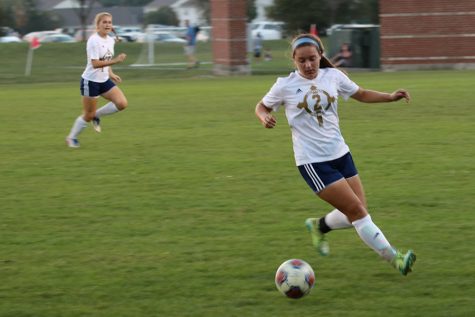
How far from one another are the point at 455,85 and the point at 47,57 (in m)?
27.4

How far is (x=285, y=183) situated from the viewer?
10617 millimetres

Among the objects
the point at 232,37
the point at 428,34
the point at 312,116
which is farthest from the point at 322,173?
the point at 232,37

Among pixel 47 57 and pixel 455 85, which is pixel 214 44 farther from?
pixel 455 85

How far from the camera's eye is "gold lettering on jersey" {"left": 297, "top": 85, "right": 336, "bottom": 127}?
661cm

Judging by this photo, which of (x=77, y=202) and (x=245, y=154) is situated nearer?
(x=77, y=202)

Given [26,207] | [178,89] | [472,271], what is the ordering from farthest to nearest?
1. [178,89]
2. [26,207]
3. [472,271]

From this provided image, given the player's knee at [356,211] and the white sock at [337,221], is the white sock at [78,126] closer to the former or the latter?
the white sock at [337,221]

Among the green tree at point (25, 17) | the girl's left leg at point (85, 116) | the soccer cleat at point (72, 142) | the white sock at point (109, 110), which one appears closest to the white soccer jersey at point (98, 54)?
the girl's left leg at point (85, 116)

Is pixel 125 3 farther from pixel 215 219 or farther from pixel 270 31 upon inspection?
pixel 215 219

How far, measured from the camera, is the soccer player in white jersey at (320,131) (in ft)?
21.3

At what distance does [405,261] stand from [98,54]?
345 inches

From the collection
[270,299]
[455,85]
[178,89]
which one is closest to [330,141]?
[270,299]

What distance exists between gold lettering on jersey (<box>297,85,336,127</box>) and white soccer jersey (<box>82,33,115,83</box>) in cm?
795

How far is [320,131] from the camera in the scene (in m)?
6.63
